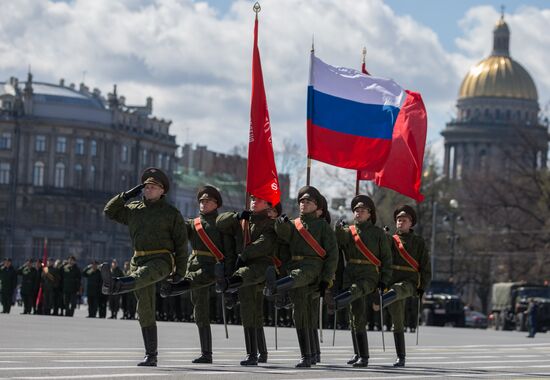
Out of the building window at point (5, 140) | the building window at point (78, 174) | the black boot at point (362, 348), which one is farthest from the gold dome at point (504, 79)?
the black boot at point (362, 348)

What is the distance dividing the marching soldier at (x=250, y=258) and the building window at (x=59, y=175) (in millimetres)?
139278

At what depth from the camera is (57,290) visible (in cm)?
4653

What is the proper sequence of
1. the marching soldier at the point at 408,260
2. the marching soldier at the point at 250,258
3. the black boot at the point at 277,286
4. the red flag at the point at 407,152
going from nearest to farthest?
the black boot at the point at 277,286 < the marching soldier at the point at 250,258 < the marching soldier at the point at 408,260 < the red flag at the point at 407,152

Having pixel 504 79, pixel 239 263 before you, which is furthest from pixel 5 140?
pixel 239 263

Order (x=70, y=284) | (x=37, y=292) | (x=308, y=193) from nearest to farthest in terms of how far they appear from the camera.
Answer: (x=308, y=193), (x=70, y=284), (x=37, y=292)

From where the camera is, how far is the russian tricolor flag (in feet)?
76.6

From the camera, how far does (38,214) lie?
502 feet

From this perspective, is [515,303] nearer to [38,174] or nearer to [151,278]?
[151,278]

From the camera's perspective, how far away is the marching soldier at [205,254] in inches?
757

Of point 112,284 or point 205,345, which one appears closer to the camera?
point 112,284

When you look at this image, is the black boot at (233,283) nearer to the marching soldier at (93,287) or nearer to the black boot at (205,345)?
the black boot at (205,345)

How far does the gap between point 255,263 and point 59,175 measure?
140378 millimetres

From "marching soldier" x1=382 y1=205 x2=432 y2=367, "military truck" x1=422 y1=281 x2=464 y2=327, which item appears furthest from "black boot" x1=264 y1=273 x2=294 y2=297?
"military truck" x1=422 y1=281 x2=464 y2=327

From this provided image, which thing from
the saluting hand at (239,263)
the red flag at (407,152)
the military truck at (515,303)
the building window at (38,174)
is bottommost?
the saluting hand at (239,263)
